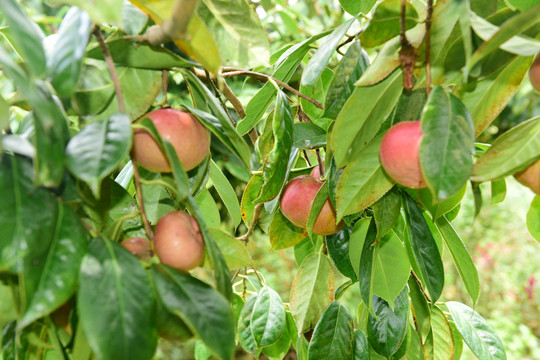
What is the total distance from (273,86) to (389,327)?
1.20ft

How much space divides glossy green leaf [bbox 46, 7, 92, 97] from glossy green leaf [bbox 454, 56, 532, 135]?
35cm

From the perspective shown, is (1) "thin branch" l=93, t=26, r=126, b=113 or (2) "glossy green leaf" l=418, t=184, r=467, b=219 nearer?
(1) "thin branch" l=93, t=26, r=126, b=113

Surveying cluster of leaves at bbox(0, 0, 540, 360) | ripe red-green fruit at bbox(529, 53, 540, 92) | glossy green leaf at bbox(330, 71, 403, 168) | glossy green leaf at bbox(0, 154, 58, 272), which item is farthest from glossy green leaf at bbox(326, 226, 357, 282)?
glossy green leaf at bbox(0, 154, 58, 272)

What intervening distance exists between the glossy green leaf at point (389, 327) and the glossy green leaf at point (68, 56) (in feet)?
1.58

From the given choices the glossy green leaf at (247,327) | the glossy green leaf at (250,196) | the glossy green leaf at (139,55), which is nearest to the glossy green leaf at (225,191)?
the glossy green leaf at (250,196)

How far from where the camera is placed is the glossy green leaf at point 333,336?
0.69 metres

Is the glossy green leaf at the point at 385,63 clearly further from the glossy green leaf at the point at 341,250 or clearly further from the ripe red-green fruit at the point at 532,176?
the glossy green leaf at the point at 341,250

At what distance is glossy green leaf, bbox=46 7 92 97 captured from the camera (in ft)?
1.24

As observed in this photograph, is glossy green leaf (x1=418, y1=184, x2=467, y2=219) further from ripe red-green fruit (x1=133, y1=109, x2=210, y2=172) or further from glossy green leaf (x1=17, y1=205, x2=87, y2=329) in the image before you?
glossy green leaf (x1=17, y1=205, x2=87, y2=329)

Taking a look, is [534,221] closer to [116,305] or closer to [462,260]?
[462,260]

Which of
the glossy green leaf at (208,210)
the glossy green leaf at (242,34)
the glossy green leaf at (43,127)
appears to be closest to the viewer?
the glossy green leaf at (43,127)

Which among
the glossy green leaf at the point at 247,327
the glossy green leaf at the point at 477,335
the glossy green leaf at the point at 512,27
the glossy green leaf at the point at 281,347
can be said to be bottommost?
the glossy green leaf at the point at 281,347

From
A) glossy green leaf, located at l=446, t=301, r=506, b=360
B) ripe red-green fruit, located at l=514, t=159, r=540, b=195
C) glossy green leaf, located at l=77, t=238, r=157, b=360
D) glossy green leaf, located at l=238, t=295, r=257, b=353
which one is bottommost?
glossy green leaf, located at l=238, t=295, r=257, b=353

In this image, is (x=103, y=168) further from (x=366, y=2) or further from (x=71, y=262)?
(x=366, y=2)
